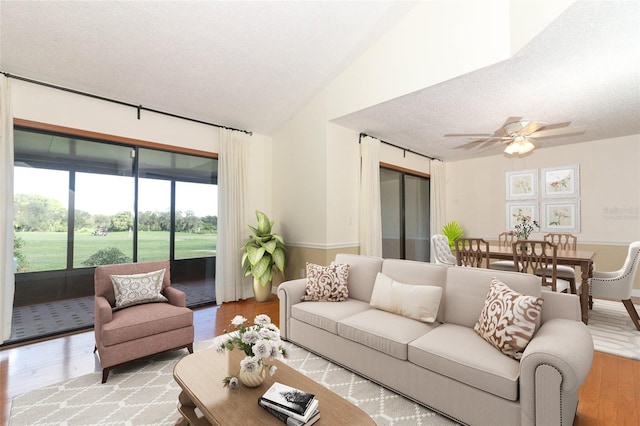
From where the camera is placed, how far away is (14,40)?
2.81 meters

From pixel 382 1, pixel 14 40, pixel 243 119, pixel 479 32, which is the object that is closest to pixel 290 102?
pixel 243 119

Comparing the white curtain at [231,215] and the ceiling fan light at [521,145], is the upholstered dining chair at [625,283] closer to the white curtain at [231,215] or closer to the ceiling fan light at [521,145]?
the ceiling fan light at [521,145]

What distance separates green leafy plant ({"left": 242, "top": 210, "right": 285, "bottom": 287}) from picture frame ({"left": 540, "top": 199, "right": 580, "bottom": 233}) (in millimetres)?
5201

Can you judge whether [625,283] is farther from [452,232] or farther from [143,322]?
[143,322]

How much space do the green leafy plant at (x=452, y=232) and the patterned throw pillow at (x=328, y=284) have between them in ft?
14.6

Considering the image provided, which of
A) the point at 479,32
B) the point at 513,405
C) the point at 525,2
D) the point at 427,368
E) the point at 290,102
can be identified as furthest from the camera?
the point at 290,102

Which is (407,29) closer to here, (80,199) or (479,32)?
(479,32)

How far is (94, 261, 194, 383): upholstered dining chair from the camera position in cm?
245

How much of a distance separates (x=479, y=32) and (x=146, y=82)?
376 cm

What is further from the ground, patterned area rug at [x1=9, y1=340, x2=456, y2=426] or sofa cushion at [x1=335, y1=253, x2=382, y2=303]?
sofa cushion at [x1=335, y1=253, x2=382, y2=303]

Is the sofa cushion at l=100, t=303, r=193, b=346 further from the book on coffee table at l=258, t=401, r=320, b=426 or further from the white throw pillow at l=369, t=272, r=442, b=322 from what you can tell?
the white throw pillow at l=369, t=272, r=442, b=322

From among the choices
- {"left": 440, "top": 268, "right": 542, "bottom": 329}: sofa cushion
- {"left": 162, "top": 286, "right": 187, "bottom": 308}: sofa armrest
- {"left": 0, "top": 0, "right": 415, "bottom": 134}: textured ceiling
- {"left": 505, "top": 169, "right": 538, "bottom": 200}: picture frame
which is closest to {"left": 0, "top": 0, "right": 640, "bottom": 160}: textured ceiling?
{"left": 0, "top": 0, "right": 415, "bottom": 134}: textured ceiling

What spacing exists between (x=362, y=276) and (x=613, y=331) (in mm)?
3004

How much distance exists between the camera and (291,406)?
142cm
